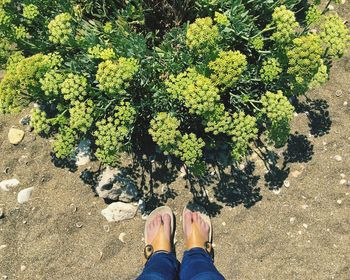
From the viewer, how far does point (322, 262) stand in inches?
251

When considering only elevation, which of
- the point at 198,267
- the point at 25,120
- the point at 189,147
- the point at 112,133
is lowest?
the point at 25,120

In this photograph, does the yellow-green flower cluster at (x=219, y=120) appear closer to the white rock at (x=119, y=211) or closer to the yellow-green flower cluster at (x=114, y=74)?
the yellow-green flower cluster at (x=114, y=74)

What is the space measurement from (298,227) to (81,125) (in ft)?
11.9

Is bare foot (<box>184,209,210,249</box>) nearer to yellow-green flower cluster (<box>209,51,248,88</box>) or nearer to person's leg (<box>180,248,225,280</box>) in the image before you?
person's leg (<box>180,248,225,280</box>)

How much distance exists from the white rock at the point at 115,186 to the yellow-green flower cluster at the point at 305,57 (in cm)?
293

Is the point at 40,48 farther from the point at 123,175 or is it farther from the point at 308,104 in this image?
the point at 308,104

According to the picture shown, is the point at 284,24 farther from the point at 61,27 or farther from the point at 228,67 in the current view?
the point at 61,27

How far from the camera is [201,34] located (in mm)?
4852

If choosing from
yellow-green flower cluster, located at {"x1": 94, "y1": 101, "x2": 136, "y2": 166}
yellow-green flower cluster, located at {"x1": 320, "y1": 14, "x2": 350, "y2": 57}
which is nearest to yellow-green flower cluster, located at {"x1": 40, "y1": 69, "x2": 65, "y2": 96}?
yellow-green flower cluster, located at {"x1": 94, "y1": 101, "x2": 136, "y2": 166}

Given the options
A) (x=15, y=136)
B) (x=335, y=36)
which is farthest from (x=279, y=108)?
(x=15, y=136)

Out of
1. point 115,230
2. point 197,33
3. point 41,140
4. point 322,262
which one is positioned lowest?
point 115,230

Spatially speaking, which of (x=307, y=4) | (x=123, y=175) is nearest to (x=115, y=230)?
(x=123, y=175)

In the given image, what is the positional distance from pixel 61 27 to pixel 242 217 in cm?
375

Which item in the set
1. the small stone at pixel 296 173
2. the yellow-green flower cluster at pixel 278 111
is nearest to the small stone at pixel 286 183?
the small stone at pixel 296 173
